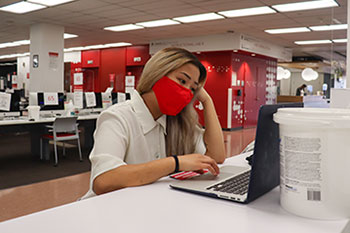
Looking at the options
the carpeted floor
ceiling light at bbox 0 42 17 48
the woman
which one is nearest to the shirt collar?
the woman

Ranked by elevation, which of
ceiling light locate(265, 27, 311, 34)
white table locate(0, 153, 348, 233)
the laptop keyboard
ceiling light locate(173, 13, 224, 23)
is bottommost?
white table locate(0, 153, 348, 233)

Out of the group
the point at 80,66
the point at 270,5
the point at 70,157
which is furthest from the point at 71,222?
the point at 80,66

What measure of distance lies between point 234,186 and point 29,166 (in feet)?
16.9

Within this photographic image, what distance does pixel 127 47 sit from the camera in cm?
1288

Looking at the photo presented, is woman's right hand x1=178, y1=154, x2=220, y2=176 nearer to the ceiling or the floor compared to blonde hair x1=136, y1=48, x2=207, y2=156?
nearer to the floor

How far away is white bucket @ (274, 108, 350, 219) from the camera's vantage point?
Result: 0.74 meters

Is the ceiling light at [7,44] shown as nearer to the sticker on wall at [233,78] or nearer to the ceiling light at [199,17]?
the ceiling light at [199,17]

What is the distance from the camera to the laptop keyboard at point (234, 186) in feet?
3.35

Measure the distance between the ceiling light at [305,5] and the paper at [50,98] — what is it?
4.92 m

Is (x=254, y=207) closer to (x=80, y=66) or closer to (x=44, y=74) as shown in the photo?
(x=44, y=74)

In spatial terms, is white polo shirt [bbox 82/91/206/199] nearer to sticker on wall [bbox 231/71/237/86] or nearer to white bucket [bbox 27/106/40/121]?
white bucket [bbox 27/106/40/121]

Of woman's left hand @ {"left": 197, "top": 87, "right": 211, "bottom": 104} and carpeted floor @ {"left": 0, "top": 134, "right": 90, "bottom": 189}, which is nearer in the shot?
woman's left hand @ {"left": 197, "top": 87, "right": 211, "bottom": 104}

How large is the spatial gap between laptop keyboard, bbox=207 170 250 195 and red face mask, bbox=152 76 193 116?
0.45 metres

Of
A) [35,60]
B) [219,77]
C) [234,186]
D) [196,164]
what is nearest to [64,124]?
[35,60]
